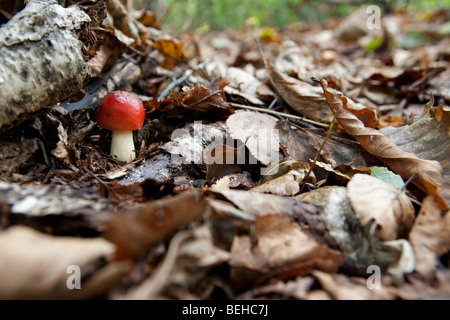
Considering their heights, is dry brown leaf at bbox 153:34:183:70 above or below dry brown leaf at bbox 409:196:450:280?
above

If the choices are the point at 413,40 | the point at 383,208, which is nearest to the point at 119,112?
the point at 383,208

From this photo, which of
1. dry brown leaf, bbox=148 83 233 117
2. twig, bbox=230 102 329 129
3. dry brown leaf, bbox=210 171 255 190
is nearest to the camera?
dry brown leaf, bbox=210 171 255 190

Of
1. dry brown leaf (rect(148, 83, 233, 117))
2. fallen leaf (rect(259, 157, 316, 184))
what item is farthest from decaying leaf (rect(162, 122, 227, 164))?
fallen leaf (rect(259, 157, 316, 184))

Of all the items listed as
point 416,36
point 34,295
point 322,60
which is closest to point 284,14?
point 416,36

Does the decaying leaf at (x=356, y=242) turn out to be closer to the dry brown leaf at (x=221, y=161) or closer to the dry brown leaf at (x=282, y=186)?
the dry brown leaf at (x=282, y=186)

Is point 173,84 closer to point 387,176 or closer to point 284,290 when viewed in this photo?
point 387,176

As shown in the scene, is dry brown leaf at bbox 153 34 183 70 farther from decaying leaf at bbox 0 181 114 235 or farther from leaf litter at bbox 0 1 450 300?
decaying leaf at bbox 0 181 114 235
